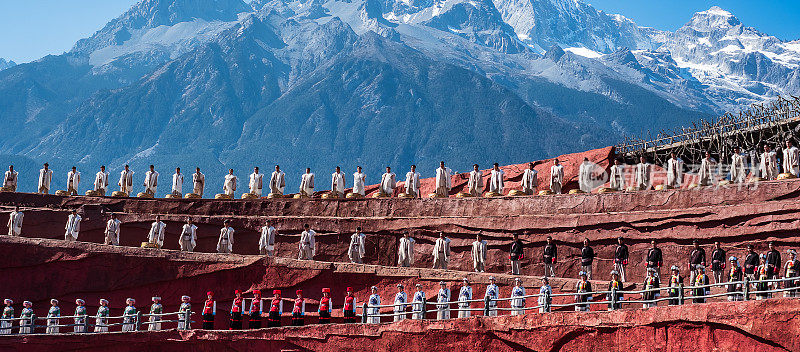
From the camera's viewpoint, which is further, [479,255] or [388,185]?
[388,185]

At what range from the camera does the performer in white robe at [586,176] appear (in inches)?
1495

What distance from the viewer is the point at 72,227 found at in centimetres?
3594

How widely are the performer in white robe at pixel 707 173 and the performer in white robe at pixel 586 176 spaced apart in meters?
7.05

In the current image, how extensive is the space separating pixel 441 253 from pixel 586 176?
9.64 meters

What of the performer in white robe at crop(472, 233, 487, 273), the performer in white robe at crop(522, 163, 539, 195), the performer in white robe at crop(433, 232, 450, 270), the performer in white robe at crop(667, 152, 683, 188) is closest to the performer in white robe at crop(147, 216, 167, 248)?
the performer in white robe at crop(433, 232, 450, 270)

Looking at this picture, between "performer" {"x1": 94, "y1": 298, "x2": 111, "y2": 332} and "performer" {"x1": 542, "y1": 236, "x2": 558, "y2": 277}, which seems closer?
"performer" {"x1": 542, "y1": 236, "x2": 558, "y2": 277}

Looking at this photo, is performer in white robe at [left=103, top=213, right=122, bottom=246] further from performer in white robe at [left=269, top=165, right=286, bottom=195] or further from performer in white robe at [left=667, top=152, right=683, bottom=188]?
performer in white robe at [left=667, top=152, right=683, bottom=188]

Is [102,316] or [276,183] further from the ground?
[276,183]

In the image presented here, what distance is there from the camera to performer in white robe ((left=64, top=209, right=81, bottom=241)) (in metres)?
35.9

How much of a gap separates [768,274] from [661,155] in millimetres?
24824

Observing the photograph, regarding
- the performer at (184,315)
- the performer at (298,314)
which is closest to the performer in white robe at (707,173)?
the performer at (298,314)

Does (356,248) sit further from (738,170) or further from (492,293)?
(738,170)

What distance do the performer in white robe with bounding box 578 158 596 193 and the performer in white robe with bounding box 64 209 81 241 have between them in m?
19.1

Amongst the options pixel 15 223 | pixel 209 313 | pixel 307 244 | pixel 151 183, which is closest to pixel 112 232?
pixel 15 223
